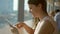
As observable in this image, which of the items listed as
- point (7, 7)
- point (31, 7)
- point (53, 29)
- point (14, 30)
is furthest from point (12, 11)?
point (53, 29)

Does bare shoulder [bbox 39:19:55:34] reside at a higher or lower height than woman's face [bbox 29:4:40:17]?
lower

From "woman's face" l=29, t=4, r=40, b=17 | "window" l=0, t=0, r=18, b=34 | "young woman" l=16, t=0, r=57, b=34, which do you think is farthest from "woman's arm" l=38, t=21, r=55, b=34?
"window" l=0, t=0, r=18, b=34

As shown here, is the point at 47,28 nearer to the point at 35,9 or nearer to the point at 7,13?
the point at 35,9

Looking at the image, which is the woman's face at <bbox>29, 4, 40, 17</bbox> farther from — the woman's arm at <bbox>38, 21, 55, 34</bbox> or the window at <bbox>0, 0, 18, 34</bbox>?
the window at <bbox>0, 0, 18, 34</bbox>

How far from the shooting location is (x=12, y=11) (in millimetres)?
1934

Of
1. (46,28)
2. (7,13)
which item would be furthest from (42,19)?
(7,13)

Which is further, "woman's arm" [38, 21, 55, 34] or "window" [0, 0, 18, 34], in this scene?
"window" [0, 0, 18, 34]

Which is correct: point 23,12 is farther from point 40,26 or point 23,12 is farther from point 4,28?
point 40,26

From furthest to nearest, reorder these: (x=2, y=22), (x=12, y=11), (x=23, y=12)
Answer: (x=23, y=12), (x=12, y=11), (x=2, y=22)

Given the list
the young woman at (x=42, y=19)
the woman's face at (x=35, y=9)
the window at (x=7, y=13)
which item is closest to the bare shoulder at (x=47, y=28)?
the young woman at (x=42, y=19)

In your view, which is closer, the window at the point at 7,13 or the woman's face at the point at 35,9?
the woman's face at the point at 35,9

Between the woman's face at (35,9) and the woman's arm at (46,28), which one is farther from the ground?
the woman's face at (35,9)

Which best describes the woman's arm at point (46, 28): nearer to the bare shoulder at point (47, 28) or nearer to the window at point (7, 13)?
the bare shoulder at point (47, 28)

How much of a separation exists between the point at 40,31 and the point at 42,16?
0.13 meters
